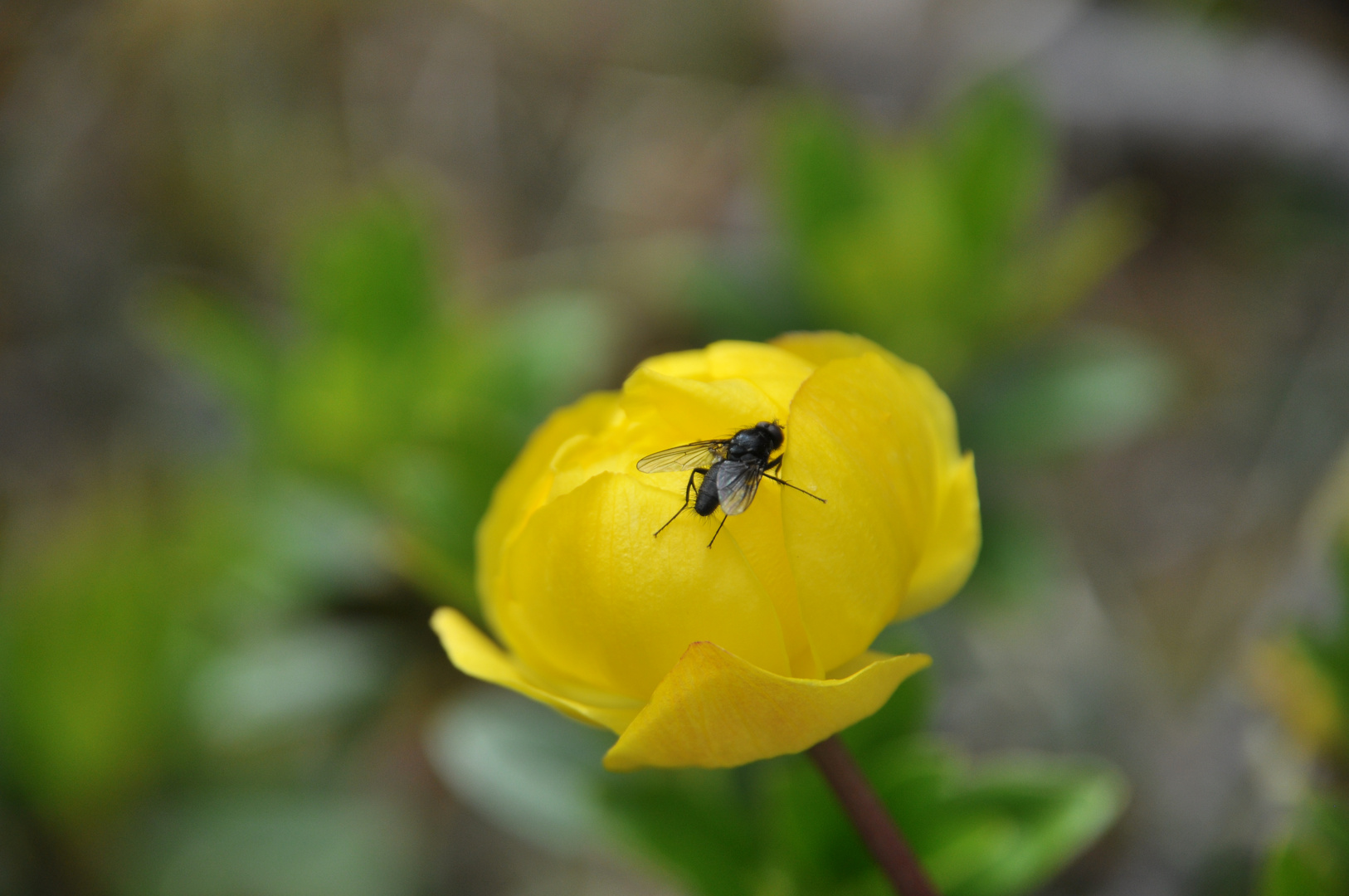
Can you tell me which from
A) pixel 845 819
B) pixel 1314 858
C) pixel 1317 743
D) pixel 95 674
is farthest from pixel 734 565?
pixel 95 674

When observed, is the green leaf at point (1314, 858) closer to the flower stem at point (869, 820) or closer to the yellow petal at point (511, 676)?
the flower stem at point (869, 820)

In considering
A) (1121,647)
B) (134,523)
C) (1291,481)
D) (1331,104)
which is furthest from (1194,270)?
(134,523)

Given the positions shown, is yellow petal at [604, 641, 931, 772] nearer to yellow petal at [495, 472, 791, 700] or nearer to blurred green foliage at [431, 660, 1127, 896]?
yellow petal at [495, 472, 791, 700]

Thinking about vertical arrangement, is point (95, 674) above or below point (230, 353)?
below

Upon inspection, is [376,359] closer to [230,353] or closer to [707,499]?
[230,353]

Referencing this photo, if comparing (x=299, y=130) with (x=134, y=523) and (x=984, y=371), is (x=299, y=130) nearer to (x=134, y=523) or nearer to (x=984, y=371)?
(x=134, y=523)

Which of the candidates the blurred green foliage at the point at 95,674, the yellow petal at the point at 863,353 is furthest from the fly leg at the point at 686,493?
the blurred green foliage at the point at 95,674
